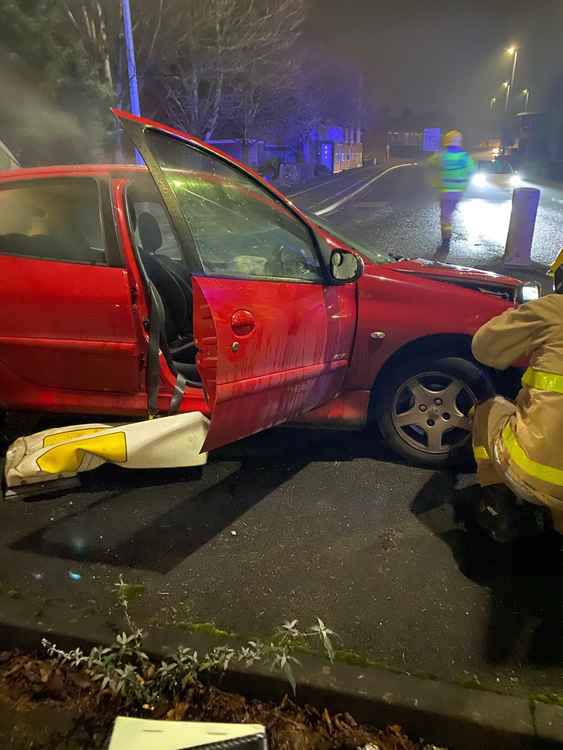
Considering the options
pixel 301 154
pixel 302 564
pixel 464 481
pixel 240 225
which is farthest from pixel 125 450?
pixel 301 154

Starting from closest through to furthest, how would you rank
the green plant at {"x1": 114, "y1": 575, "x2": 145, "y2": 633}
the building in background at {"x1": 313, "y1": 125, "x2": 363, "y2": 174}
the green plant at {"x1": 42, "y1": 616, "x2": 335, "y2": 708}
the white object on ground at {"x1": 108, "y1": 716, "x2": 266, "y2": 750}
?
the white object on ground at {"x1": 108, "y1": 716, "x2": 266, "y2": 750} < the green plant at {"x1": 42, "y1": 616, "x2": 335, "y2": 708} < the green plant at {"x1": 114, "y1": 575, "x2": 145, "y2": 633} < the building in background at {"x1": 313, "y1": 125, "x2": 363, "y2": 174}

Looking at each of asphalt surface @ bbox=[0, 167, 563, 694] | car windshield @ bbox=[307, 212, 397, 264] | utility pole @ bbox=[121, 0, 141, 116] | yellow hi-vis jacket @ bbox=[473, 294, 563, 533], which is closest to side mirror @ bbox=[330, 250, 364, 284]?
car windshield @ bbox=[307, 212, 397, 264]

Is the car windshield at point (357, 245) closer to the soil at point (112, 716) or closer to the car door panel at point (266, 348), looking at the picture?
the car door panel at point (266, 348)

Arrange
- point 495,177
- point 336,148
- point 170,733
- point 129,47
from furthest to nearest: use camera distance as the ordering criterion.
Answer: point 336,148, point 495,177, point 129,47, point 170,733

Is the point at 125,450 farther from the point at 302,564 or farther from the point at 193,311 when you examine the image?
the point at 302,564

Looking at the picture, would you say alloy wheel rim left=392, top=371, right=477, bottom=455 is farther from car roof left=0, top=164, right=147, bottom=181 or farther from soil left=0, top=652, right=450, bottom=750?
car roof left=0, top=164, right=147, bottom=181

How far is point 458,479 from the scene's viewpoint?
318 centimetres

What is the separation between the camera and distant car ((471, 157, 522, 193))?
79.9 feet

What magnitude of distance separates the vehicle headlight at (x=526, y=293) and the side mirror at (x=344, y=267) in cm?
102

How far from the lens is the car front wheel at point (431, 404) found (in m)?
3.09

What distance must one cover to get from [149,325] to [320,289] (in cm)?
96

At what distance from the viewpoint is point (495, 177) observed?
104 ft

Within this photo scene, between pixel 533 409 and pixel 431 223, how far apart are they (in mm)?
12133

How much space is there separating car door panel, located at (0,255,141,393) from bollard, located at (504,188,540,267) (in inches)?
284
